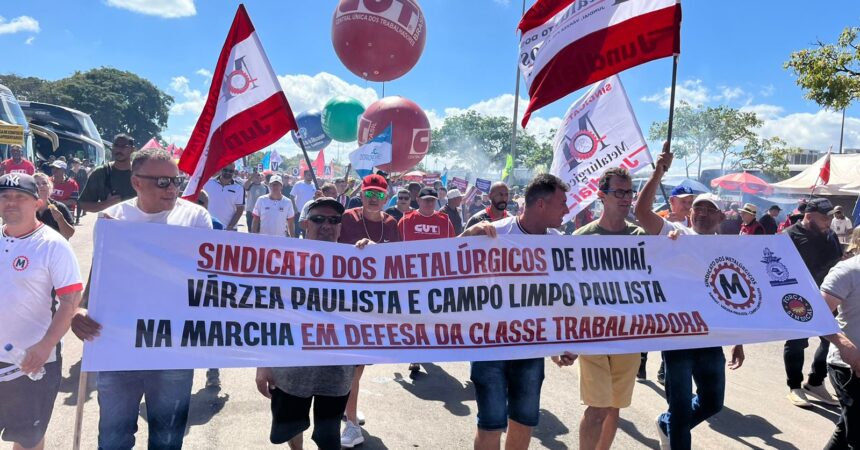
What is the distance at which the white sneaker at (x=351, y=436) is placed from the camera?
3793mm

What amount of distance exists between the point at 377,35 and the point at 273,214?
318 cm

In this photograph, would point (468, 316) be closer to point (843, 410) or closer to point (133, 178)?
point (133, 178)

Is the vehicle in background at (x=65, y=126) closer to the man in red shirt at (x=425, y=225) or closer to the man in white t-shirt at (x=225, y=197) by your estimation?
the man in white t-shirt at (x=225, y=197)

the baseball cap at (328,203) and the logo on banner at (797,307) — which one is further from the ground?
the baseball cap at (328,203)

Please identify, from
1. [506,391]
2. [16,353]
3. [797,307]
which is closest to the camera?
[16,353]

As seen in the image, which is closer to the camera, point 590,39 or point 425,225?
point 590,39

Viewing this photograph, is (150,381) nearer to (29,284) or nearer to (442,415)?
(29,284)

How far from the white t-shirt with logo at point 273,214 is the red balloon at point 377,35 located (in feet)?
8.49

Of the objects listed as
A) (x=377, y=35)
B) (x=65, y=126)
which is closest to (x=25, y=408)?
(x=377, y=35)

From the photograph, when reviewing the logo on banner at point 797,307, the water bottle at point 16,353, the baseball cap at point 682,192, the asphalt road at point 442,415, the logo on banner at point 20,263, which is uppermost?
the baseball cap at point 682,192

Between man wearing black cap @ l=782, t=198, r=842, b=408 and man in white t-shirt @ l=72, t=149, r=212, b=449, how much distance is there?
5094 millimetres

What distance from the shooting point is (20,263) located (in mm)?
2668

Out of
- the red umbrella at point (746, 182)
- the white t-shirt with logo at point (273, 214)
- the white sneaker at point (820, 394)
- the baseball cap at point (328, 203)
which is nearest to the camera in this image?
the baseball cap at point (328, 203)

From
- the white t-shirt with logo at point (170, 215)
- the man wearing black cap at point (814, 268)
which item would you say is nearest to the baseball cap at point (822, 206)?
the man wearing black cap at point (814, 268)
